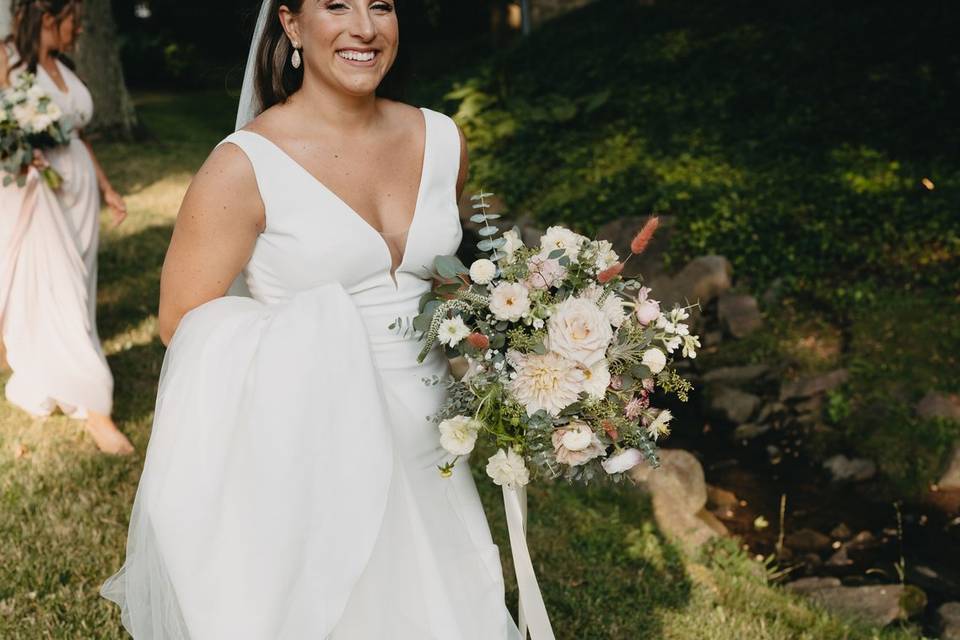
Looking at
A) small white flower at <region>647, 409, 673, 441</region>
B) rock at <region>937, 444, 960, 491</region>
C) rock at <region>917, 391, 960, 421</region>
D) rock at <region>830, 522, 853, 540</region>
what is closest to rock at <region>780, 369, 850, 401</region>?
rock at <region>917, 391, 960, 421</region>

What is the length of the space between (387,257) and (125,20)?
84.1 ft

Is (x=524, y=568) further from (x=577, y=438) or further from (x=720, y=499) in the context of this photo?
(x=720, y=499)

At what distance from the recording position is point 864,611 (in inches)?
167

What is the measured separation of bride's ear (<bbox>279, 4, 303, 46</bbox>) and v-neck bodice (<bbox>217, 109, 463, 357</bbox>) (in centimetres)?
38

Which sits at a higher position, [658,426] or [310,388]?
[310,388]

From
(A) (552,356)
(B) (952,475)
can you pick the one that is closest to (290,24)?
(A) (552,356)

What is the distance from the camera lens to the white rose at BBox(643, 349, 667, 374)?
7.92 ft

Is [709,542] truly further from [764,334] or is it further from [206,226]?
[206,226]

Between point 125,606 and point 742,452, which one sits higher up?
point 125,606

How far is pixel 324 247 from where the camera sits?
2.52m

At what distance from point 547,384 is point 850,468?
4073 millimetres

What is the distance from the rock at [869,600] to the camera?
4.22 m

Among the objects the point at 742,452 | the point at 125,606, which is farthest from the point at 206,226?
the point at 742,452

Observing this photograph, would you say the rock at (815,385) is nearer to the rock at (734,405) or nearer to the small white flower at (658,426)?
the rock at (734,405)
